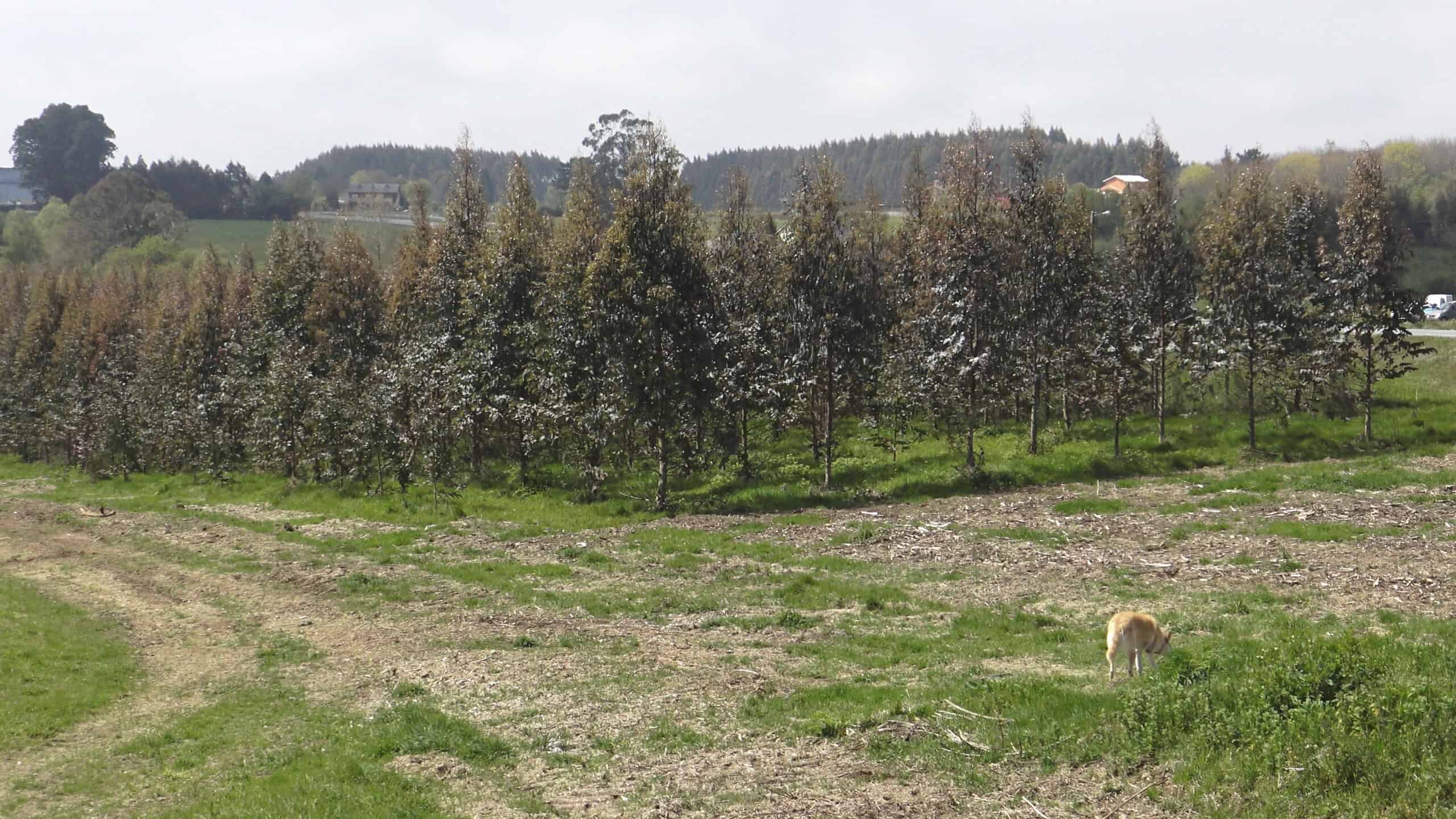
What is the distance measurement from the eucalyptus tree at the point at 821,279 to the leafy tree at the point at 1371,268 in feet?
56.4

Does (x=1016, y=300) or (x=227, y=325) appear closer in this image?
(x=1016, y=300)

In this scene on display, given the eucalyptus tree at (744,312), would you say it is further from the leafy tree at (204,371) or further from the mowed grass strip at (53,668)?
the leafy tree at (204,371)

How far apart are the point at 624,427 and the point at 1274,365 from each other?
2455 centimetres

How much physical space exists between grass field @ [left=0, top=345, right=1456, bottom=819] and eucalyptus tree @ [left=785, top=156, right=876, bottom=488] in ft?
13.2

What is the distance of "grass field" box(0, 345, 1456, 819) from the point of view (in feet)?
34.4

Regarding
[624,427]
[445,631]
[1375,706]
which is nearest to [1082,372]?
[624,427]

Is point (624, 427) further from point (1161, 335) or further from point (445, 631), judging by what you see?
point (1161, 335)

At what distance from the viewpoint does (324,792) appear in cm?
1184

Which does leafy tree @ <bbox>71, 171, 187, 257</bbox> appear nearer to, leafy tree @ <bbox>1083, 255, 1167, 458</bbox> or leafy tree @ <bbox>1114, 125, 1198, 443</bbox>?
leafy tree @ <bbox>1083, 255, 1167, 458</bbox>

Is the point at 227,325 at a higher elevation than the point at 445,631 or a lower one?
higher

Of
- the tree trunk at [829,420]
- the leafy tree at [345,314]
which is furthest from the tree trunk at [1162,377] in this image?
the leafy tree at [345,314]

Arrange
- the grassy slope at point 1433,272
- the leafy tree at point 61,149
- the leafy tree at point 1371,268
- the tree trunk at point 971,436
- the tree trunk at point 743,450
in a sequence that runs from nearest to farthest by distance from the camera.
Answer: the tree trunk at point 971,436 → the leafy tree at point 1371,268 → the tree trunk at point 743,450 → the grassy slope at point 1433,272 → the leafy tree at point 61,149

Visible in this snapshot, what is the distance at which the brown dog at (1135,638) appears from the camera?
1271cm

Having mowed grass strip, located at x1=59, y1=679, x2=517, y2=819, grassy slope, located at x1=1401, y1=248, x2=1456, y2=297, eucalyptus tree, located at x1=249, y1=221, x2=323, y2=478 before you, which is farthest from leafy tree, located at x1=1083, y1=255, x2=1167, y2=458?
grassy slope, located at x1=1401, y1=248, x2=1456, y2=297
